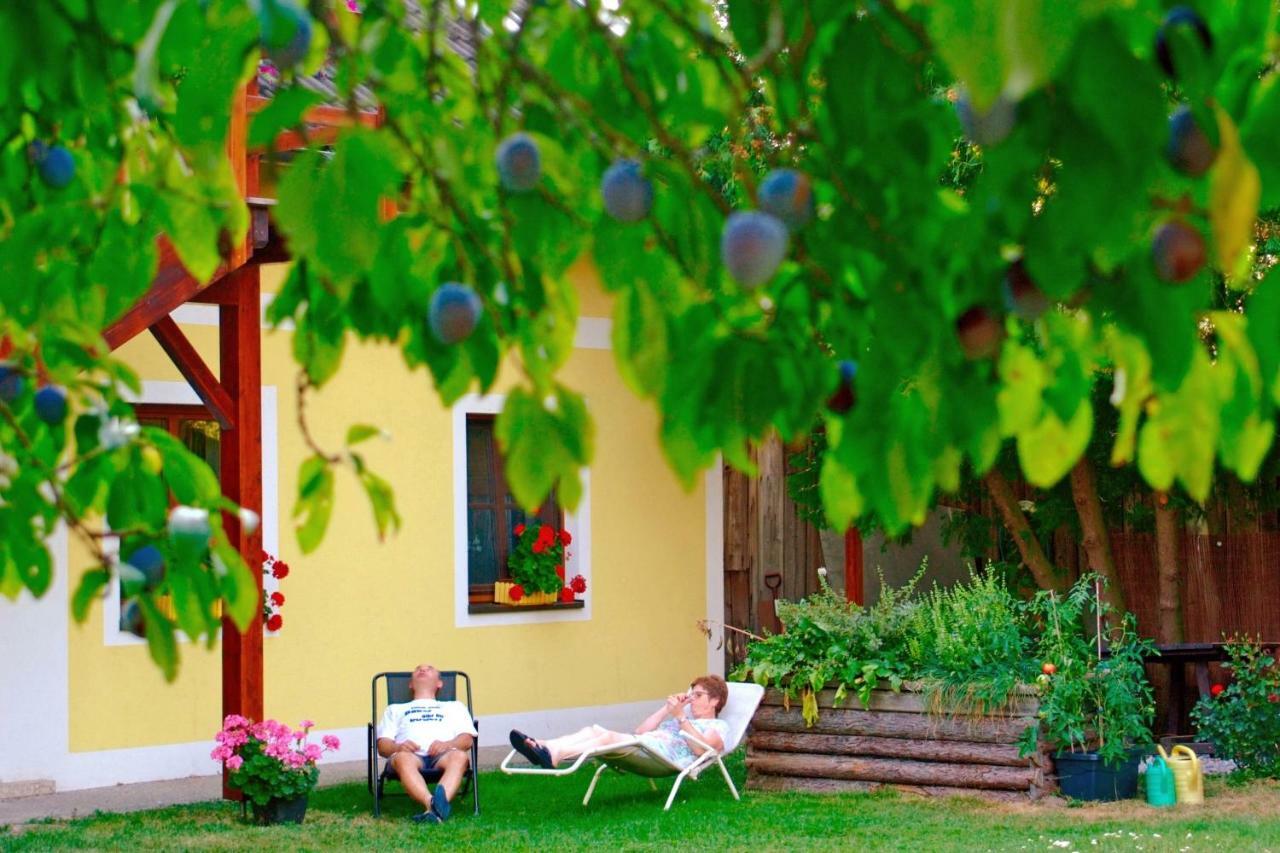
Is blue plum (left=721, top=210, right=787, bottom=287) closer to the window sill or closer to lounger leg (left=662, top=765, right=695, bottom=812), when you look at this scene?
lounger leg (left=662, top=765, right=695, bottom=812)

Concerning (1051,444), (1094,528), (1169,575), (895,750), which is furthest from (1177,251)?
(1169,575)

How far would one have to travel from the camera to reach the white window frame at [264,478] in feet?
30.8

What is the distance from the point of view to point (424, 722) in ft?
28.1

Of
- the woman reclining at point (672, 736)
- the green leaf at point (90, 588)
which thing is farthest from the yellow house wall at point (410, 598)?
the green leaf at point (90, 588)

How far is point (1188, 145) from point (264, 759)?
7.34 meters

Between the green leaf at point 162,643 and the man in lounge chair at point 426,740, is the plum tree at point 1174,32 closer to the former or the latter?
the green leaf at point 162,643

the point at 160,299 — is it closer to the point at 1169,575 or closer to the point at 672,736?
the point at 672,736

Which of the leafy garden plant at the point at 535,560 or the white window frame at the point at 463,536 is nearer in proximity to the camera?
the white window frame at the point at 463,536

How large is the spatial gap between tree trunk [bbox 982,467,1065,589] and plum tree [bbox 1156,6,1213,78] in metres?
10.6

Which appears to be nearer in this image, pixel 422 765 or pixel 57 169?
pixel 57 169

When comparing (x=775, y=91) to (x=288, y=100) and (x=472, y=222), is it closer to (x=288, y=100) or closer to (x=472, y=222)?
(x=472, y=222)

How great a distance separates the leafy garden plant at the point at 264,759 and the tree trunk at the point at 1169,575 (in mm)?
6218

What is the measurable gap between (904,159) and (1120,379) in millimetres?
228

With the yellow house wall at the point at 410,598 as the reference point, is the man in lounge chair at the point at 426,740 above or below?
below
